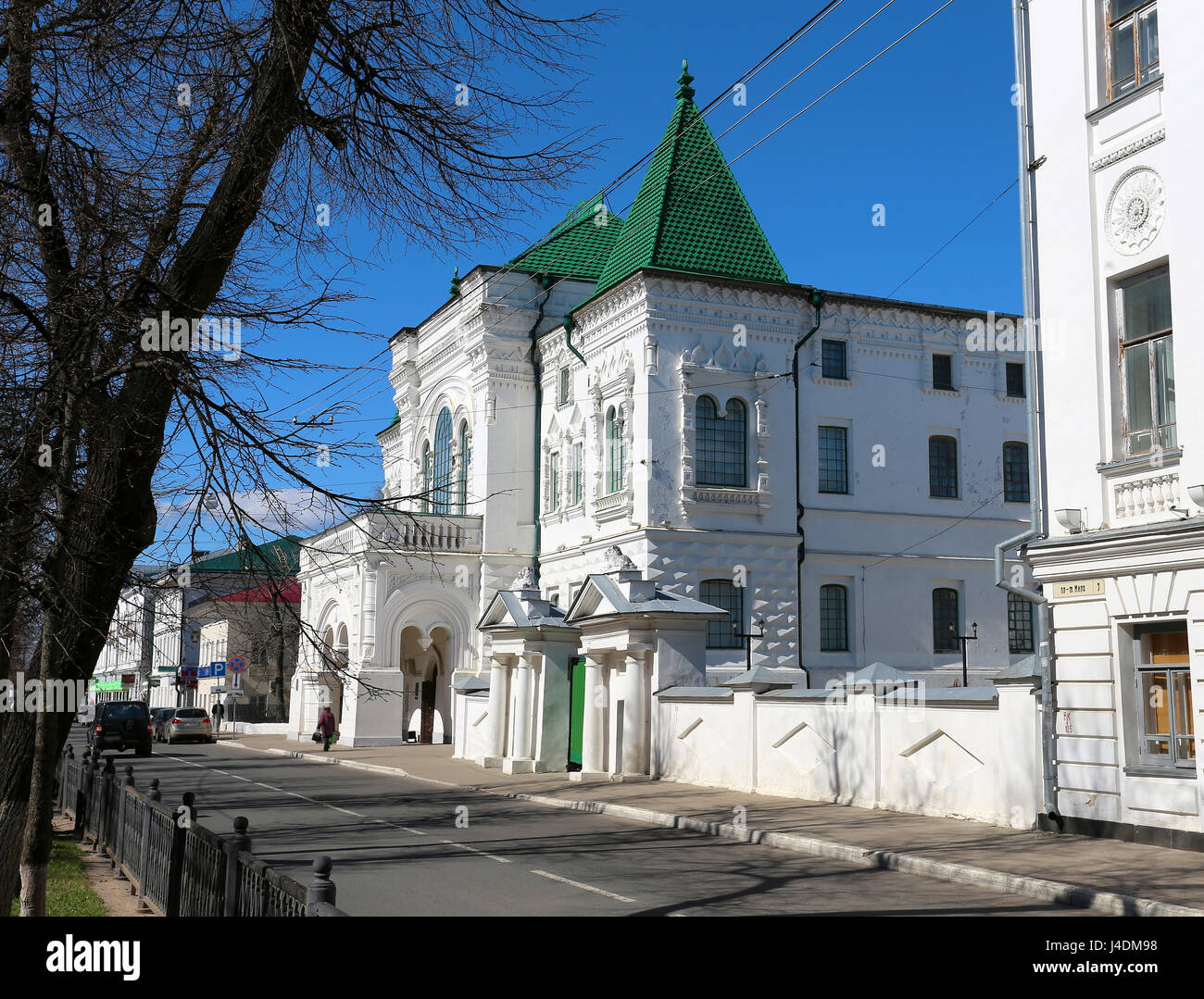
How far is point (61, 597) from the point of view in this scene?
7.06m

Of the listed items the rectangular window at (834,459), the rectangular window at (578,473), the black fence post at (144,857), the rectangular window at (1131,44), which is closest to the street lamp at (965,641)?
the rectangular window at (834,459)

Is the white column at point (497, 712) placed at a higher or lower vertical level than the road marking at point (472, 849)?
higher

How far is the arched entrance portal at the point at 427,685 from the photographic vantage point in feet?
138

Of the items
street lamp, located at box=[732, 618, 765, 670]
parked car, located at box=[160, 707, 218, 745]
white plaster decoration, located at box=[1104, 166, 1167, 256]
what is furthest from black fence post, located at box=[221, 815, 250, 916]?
parked car, located at box=[160, 707, 218, 745]

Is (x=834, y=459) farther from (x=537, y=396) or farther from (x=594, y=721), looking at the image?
(x=594, y=721)

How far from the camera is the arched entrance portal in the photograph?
4216cm

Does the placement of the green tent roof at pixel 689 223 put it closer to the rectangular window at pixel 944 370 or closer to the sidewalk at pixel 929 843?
the rectangular window at pixel 944 370

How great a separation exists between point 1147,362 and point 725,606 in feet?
59.3

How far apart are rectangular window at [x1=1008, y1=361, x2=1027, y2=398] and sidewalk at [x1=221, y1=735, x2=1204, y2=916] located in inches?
782

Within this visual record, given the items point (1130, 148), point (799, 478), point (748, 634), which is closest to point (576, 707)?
point (748, 634)

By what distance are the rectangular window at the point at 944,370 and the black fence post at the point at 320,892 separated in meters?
33.2

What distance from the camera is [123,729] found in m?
39.7

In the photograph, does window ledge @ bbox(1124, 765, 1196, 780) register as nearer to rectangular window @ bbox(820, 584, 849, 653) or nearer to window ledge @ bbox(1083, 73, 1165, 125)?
window ledge @ bbox(1083, 73, 1165, 125)

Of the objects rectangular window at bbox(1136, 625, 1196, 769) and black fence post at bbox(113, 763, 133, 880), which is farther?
rectangular window at bbox(1136, 625, 1196, 769)
